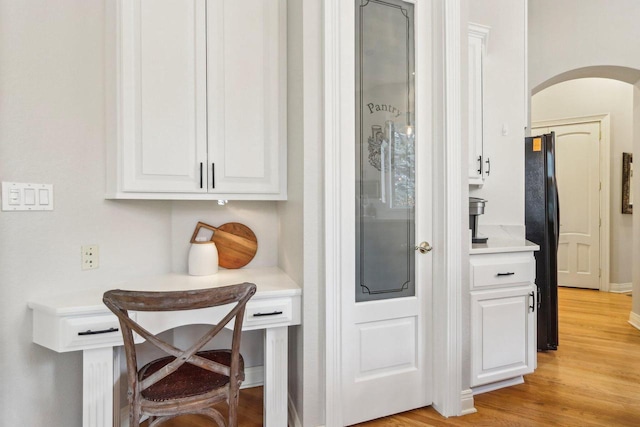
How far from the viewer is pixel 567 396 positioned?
2314mm

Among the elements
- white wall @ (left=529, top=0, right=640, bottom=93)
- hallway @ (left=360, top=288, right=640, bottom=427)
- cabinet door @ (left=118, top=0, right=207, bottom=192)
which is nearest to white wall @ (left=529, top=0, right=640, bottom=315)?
white wall @ (left=529, top=0, right=640, bottom=93)

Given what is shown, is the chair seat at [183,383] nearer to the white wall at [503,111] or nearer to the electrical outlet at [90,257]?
the electrical outlet at [90,257]

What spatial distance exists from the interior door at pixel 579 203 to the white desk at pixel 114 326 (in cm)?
520

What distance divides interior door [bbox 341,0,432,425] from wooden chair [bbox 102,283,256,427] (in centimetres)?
66

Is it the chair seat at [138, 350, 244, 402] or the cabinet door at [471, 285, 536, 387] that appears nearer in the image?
the chair seat at [138, 350, 244, 402]

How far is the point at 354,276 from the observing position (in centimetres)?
198

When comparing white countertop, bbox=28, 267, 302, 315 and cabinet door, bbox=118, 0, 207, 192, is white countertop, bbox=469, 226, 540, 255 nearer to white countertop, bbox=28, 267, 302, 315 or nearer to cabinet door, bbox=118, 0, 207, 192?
white countertop, bbox=28, 267, 302, 315

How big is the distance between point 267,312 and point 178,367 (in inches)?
18.9

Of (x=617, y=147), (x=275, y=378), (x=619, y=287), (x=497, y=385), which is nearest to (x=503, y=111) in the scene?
(x=497, y=385)

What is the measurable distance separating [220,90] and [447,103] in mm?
1320

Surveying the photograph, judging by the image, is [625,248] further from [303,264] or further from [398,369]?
[303,264]

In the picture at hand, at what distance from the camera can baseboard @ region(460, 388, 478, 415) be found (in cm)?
213

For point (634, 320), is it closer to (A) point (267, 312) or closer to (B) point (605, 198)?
(B) point (605, 198)

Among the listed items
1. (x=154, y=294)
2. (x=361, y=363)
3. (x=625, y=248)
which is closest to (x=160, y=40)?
(x=154, y=294)
